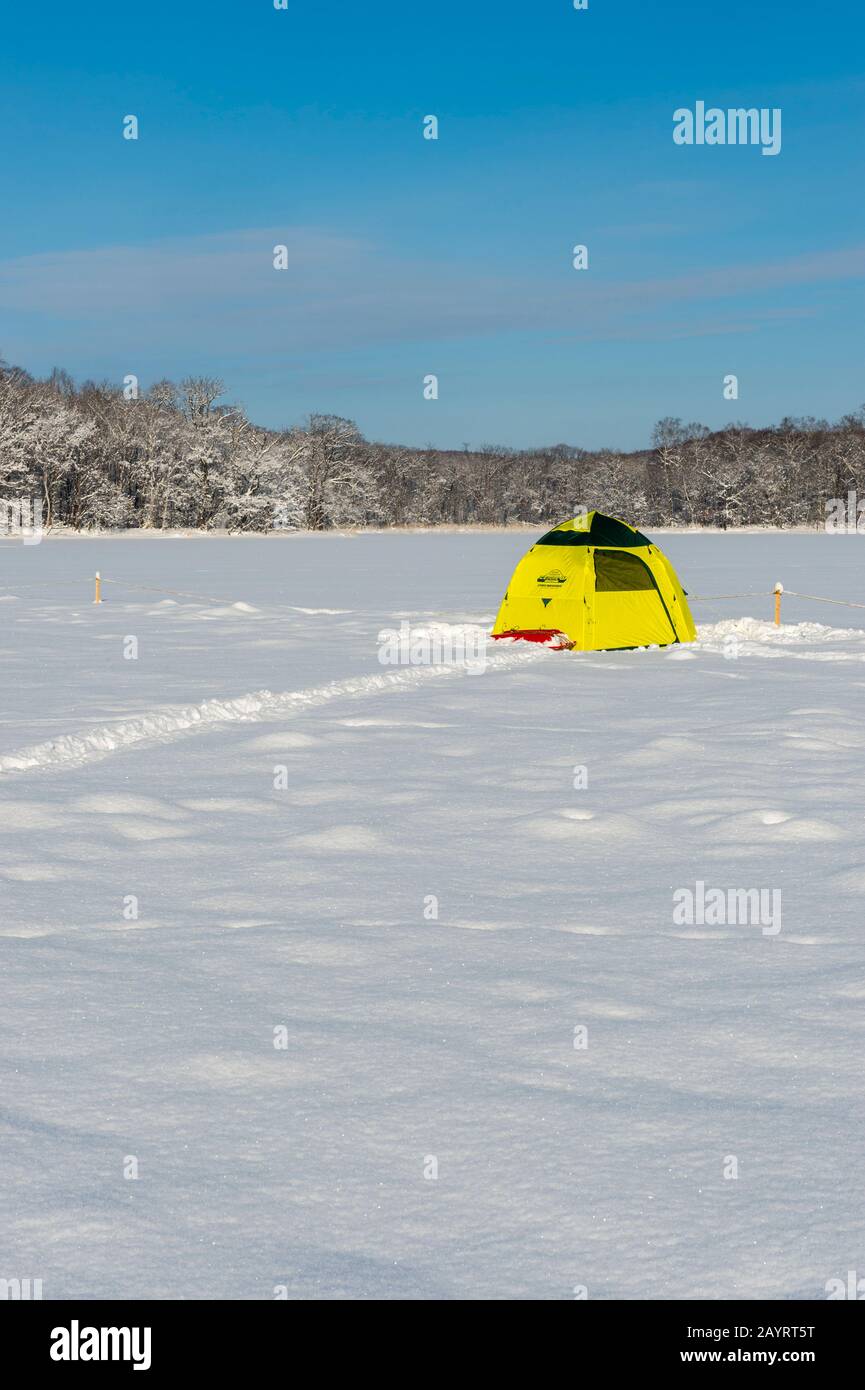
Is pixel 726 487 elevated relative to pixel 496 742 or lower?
elevated

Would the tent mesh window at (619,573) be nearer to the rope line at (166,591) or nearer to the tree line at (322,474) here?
the rope line at (166,591)

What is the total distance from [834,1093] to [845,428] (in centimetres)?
14206

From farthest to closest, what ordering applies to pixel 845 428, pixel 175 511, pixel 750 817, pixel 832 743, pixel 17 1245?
pixel 845 428 < pixel 175 511 < pixel 832 743 < pixel 750 817 < pixel 17 1245

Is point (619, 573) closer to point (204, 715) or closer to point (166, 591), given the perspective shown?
point (204, 715)

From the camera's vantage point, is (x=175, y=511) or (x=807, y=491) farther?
(x=807, y=491)

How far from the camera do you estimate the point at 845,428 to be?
449 feet

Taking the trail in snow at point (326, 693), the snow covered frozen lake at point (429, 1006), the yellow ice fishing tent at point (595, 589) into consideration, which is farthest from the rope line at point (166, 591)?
the snow covered frozen lake at point (429, 1006)

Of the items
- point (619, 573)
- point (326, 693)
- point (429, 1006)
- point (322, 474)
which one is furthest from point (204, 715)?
point (322, 474)

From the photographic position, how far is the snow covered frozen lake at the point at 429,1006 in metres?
3.43

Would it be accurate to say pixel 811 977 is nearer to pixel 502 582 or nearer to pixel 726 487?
pixel 502 582

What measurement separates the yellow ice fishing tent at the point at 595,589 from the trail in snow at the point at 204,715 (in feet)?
3.42

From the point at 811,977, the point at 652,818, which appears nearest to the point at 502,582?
the point at 652,818

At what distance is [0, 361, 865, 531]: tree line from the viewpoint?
80125mm

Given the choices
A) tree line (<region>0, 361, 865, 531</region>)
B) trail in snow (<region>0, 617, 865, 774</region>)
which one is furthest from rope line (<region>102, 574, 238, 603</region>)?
tree line (<region>0, 361, 865, 531</region>)
